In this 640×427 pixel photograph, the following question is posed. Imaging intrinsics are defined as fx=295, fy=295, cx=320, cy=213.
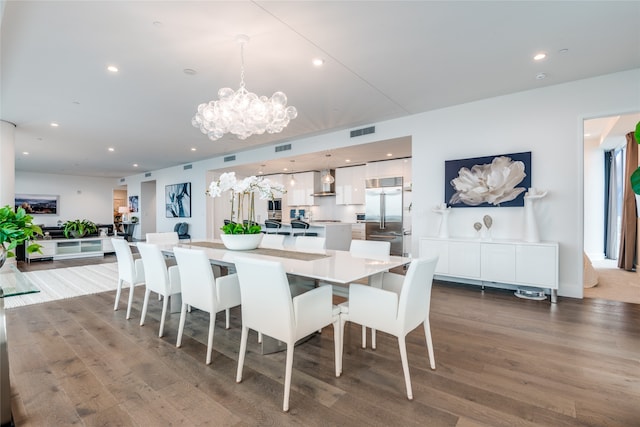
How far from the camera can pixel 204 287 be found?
92.0 inches

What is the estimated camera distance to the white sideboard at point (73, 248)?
7309 millimetres

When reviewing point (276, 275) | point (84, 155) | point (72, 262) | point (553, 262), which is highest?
point (84, 155)

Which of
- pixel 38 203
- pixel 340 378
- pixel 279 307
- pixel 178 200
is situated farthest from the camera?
pixel 38 203

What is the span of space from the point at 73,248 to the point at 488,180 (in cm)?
965

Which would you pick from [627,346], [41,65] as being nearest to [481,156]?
[627,346]

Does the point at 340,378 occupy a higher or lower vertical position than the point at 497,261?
lower

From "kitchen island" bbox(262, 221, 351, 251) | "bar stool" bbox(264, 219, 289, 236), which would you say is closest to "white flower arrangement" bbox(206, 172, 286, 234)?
"kitchen island" bbox(262, 221, 351, 251)

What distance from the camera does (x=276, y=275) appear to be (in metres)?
1.75

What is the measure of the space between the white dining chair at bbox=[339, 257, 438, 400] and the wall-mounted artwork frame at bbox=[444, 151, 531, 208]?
9.61 ft

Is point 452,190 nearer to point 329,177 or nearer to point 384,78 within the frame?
point 384,78

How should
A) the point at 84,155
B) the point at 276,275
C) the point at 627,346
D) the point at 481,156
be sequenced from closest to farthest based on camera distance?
1. the point at 276,275
2. the point at 627,346
3. the point at 481,156
4. the point at 84,155

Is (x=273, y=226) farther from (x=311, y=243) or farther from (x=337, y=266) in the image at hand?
(x=337, y=266)

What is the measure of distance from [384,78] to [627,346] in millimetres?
3558

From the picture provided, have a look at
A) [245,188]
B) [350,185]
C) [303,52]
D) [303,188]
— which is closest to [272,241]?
[245,188]
